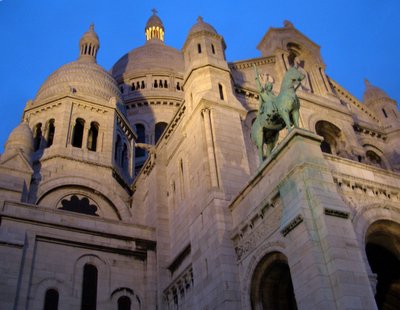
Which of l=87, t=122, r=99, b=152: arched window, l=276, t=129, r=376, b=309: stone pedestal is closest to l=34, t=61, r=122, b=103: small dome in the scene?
l=87, t=122, r=99, b=152: arched window

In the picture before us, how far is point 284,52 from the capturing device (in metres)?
30.3

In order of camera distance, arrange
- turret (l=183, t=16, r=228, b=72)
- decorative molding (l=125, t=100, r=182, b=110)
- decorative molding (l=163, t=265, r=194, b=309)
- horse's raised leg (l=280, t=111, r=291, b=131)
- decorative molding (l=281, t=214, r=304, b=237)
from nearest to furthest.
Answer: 1. decorative molding (l=281, t=214, r=304, b=237)
2. horse's raised leg (l=280, t=111, r=291, b=131)
3. decorative molding (l=163, t=265, r=194, b=309)
4. turret (l=183, t=16, r=228, b=72)
5. decorative molding (l=125, t=100, r=182, b=110)

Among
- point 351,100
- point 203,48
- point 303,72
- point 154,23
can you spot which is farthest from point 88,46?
point 154,23

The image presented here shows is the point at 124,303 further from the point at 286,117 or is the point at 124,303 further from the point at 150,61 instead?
the point at 150,61

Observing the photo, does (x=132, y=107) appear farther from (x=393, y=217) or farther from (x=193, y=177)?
(x=393, y=217)

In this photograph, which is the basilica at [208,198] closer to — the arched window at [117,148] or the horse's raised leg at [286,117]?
the arched window at [117,148]

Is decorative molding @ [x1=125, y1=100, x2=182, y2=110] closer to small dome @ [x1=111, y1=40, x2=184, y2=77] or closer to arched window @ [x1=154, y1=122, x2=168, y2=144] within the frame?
arched window @ [x1=154, y1=122, x2=168, y2=144]

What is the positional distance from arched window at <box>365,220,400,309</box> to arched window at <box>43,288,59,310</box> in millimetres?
12709

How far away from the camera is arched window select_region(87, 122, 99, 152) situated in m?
31.7

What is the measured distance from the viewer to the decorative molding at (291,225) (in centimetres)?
1434

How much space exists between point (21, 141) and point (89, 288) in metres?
10.2

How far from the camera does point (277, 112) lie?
18.2 metres

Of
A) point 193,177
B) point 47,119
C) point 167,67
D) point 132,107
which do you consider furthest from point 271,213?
point 167,67

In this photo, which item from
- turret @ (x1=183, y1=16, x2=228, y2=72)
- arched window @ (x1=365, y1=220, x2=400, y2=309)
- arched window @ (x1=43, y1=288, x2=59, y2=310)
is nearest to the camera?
arched window @ (x1=365, y1=220, x2=400, y2=309)
